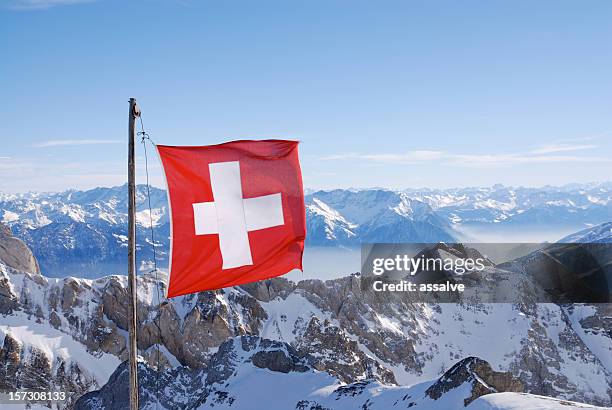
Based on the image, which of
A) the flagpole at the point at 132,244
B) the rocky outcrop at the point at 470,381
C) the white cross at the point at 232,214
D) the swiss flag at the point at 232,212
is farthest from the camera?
the rocky outcrop at the point at 470,381

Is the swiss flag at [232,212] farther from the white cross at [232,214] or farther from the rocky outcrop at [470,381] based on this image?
the rocky outcrop at [470,381]

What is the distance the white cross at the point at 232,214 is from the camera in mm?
17125

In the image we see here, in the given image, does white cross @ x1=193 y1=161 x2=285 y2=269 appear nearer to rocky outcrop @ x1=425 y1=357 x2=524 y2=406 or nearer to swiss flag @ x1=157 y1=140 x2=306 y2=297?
swiss flag @ x1=157 y1=140 x2=306 y2=297

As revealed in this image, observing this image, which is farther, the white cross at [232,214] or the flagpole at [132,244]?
the white cross at [232,214]

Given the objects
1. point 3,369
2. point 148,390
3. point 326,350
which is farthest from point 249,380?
point 3,369

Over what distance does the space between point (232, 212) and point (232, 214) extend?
0.21 feet

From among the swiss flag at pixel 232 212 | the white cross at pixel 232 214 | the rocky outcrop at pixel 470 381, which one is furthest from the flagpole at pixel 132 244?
the rocky outcrop at pixel 470 381

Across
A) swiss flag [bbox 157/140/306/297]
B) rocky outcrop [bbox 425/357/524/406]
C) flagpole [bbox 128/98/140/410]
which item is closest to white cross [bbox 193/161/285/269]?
swiss flag [bbox 157/140/306/297]

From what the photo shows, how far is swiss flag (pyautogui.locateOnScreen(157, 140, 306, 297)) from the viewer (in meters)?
16.6

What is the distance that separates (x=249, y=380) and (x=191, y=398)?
71.6 ft

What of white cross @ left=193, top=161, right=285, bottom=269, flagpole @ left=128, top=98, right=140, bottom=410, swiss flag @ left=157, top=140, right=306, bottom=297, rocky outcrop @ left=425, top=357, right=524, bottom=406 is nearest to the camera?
flagpole @ left=128, top=98, right=140, bottom=410

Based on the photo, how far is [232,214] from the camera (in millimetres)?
17797

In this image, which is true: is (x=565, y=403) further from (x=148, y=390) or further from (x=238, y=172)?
(x=148, y=390)

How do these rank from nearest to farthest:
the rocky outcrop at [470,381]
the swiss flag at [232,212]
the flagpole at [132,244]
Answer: the flagpole at [132,244] < the swiss flag at [232,212] < the rocky outcrop at [470,381]
